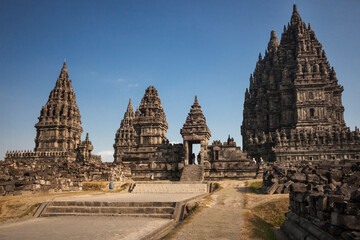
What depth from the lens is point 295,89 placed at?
45.9 meters

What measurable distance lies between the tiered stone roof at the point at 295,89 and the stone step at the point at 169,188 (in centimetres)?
2933

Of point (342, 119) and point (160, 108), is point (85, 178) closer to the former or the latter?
point (160, 108)

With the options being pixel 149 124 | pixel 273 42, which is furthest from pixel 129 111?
pixel 273 42

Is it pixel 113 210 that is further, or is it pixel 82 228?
pixel 113 210

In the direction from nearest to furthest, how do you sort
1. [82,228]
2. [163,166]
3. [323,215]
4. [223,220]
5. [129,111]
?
[323,215], [82,228], [223,220], [163,166], [129,111]

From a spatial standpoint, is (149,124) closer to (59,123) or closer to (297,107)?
(297,107)

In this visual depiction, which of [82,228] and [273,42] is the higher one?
[273,42]

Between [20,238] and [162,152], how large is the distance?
20.2 m

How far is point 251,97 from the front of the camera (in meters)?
61.8

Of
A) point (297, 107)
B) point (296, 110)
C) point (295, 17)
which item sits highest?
point (295, 17)

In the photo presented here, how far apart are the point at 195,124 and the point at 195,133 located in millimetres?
1501

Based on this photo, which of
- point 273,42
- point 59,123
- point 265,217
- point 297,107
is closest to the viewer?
point 265,217

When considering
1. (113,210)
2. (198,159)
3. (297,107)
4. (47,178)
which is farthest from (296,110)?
(113,210)

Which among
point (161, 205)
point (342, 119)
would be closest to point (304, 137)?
point (342, 119)
